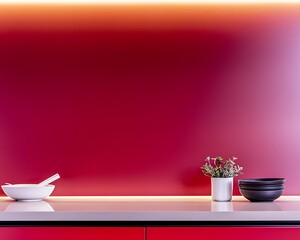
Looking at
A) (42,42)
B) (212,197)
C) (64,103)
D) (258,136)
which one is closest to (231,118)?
(258,136)

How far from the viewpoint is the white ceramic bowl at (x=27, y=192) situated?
2.47m

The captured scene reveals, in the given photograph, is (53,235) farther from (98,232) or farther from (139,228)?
(139,228)

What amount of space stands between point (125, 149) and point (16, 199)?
666mm

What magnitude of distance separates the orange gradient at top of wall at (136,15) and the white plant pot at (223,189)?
0.92 m

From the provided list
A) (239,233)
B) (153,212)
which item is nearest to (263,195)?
(239,233)

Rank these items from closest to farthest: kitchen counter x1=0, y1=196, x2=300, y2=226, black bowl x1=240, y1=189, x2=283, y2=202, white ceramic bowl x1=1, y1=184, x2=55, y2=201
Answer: kitchen counter x1=0, y1=196, x2=300, y2=226 → black bowl x1=240, y1=189, x2=283, y2=202 → white ceramic bowl x1=1, y1=184, x2=55, y2=201

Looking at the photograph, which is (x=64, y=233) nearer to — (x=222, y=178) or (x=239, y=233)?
(x=239, y=233)

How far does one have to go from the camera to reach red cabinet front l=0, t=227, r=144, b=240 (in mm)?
2051

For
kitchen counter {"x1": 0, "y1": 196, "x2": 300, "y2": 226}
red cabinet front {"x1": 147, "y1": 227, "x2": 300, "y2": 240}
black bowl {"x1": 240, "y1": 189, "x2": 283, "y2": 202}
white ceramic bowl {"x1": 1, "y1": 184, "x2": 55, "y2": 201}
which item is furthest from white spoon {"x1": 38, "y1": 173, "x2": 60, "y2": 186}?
black bowl {"x1": 240, "y1": 189, "x2": 283, "y2": 202}

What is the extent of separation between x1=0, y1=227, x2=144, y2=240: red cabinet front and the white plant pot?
0.58 metres

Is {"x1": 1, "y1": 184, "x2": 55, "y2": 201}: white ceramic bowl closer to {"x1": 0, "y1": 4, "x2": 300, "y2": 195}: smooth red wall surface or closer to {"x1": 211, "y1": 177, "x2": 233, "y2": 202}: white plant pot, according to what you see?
{"x1": 0, "y1": 4, "x2": 300, "y2": 195}: smooth red wall surface

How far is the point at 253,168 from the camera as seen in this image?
271 cm

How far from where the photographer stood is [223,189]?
2.46 metres

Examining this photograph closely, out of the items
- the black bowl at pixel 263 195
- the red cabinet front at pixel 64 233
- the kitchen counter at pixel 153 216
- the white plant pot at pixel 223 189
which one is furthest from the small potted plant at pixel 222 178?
the red cabinet front at pixel 64 233
